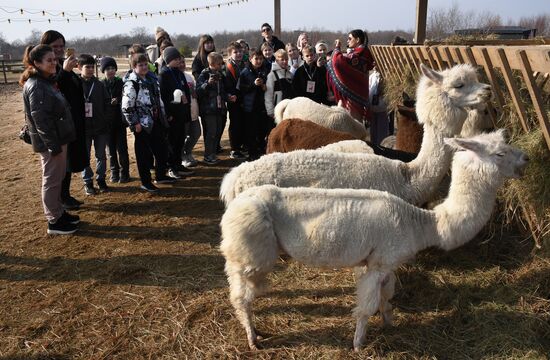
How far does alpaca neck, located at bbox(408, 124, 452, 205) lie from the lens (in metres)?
3.73

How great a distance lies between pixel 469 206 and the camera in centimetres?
284

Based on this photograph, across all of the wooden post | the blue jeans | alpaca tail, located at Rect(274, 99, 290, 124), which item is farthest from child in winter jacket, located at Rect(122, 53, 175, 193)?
the wooden post

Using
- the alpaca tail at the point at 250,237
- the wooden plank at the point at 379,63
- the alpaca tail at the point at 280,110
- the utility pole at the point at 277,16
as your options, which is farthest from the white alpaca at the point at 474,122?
the utility pole at the point at 277,16

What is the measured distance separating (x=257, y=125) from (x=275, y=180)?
13.7 feet

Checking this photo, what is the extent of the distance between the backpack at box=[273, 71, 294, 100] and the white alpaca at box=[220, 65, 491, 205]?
138 inches

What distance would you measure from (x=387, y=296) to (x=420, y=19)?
5.73 m

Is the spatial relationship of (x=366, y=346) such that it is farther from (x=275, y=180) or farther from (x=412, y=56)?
(x=412, y=56)

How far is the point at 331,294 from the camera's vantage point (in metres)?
3.72

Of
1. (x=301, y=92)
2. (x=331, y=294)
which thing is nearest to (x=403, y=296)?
(x=331, y=294)

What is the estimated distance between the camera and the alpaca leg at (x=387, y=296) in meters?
2.96

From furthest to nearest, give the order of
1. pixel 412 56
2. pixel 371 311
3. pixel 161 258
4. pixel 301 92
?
pixel 301 92
pixel 412 56
pixel 161 258
pixel 371 311

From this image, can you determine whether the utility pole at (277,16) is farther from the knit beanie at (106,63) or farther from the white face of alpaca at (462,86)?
the white face of alpaca at (462,86)

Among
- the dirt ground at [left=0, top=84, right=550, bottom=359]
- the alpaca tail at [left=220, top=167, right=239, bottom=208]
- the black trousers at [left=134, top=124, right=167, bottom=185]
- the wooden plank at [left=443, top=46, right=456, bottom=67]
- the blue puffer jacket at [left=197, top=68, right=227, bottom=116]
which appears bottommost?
the dirt ground at [left=0, top=84, right=550, bottom=359]

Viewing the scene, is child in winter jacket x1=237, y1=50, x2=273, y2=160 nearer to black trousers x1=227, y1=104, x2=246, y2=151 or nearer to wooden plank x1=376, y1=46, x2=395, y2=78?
black trousers x1=227, y1=104, x2=246, y2=151
